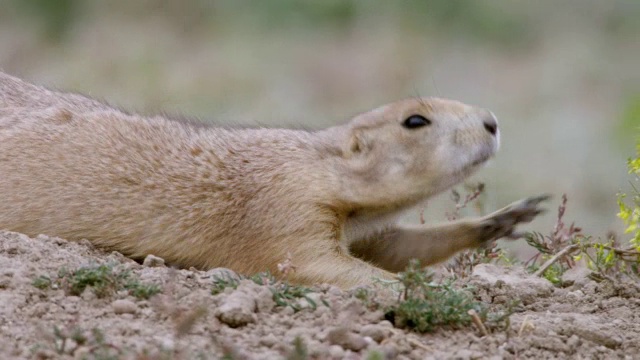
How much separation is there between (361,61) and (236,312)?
36.6 ft

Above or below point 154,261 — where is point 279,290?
below

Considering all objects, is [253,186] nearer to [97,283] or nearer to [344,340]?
[97,283]

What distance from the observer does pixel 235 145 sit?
722 centimetres

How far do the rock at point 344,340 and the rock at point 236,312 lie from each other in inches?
15.5

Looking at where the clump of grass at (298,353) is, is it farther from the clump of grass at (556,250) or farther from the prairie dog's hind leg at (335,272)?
the clump of grass at (556,250)

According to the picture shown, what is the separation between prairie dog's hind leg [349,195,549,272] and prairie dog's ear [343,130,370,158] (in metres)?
0.53

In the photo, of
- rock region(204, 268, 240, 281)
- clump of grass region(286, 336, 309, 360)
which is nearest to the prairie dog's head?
rock region(204, 268, 240, 281)

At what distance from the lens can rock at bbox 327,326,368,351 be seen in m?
4.86

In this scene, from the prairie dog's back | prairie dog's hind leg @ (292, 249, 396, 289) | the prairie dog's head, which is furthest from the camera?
the prairie dog's head

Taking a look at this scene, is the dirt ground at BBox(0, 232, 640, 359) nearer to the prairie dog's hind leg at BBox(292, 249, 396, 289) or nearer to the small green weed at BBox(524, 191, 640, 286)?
the small green weed at BBox(524, 191, 640, 286)

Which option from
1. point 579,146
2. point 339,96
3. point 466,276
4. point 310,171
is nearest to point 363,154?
point 310,171

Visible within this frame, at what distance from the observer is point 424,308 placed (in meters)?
5.20

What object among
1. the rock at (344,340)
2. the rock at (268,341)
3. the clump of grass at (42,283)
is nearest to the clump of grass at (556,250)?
the rock at (344,340)

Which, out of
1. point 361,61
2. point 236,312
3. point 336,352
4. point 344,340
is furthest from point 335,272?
point 361,61
